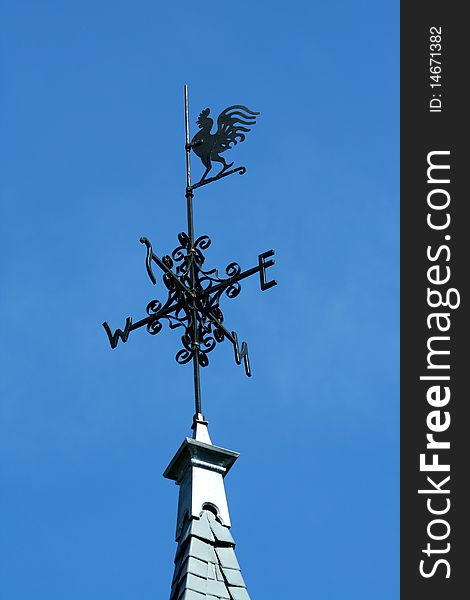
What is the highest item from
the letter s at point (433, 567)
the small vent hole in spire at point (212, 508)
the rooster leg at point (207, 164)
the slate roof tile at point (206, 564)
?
the rooster leg at point (207, 164)

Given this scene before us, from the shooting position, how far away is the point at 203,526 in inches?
547

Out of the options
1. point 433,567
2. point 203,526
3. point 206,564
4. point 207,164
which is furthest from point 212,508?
point 207,164

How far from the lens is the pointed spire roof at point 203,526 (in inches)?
523

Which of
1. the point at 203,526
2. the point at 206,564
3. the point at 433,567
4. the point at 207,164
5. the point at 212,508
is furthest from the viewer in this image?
the point at 207,164

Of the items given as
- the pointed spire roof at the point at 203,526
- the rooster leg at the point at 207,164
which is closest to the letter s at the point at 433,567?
the pointed spire roof at the point at 203,526

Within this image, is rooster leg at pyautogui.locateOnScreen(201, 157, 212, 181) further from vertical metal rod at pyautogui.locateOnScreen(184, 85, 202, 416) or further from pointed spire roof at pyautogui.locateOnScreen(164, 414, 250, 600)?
pointed spire roof at pyautogui.locateOnScreen(164, 414, 250, 600)

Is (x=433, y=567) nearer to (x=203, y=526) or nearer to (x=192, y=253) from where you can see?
(x=203, y=526)

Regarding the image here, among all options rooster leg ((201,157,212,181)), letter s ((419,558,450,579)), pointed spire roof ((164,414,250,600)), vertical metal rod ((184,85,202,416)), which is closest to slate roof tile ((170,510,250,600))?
pointed spire roof ((164,414,250,600))

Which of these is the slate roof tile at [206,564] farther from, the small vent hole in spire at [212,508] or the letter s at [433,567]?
the letter s at [433,567]

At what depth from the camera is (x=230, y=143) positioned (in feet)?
55.0

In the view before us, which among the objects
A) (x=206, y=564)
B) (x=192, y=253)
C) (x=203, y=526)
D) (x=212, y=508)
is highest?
(x=192, y=253)

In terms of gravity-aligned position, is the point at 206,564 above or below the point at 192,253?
below

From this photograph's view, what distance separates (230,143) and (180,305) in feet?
7.27

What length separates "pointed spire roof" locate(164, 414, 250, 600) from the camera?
43.6 ft
